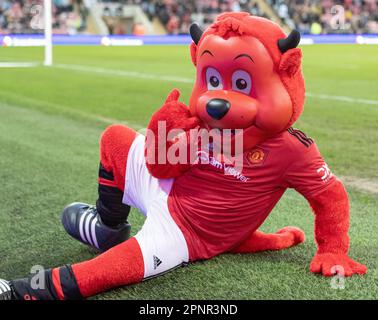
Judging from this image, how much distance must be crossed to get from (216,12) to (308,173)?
2565 cm

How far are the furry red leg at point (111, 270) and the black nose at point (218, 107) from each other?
46 cm

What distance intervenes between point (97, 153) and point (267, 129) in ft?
8.22

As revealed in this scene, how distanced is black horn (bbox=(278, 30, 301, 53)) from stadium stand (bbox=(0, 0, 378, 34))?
22.3 metres

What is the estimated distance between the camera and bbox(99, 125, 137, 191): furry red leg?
2248 mm

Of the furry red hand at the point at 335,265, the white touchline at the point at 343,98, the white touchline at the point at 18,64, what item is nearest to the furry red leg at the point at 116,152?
the furry red hand at the point at 335,265

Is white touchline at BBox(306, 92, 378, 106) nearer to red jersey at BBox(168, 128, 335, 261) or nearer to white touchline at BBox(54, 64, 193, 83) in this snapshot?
white touchline at BBox(54, 64, 193, 83)

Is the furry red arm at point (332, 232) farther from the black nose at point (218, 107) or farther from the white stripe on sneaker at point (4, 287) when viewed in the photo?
the white stripe on sneaker at point (4, 287)

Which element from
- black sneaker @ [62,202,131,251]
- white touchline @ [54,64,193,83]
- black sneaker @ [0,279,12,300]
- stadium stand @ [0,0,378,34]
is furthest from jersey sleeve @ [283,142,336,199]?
stadium stand @ [0,0,378,34]

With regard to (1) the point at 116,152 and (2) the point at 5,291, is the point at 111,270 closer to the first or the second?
(2) the point at 5,291

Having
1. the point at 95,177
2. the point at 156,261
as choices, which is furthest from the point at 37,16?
the point at 156,261

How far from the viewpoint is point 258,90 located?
198cm

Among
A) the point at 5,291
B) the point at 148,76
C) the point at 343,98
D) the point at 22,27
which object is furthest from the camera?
the point at 22,27

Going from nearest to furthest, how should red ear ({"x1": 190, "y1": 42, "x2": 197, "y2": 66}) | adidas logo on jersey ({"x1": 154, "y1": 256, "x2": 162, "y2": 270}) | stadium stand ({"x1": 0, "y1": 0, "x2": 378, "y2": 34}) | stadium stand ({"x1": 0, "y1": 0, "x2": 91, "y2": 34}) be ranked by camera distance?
1. adidas logo on jersey ({"x1": 154, "y1": 256, "x2": 162, "y2": 270})
2. red ear ({"x1": 190, "y1": 42, "x2": 197, "y2": 66})
3. stadium stand ({"x1": 0, "y1": 0, "x2": 91, "y2": 34})
4. stadium stand ({"x1": 0, "y1": 0, "x2": 378, "y2": 34})

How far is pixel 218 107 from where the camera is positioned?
6.35 feet
